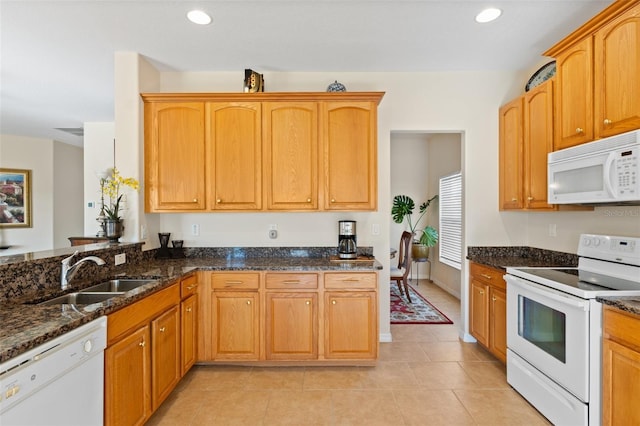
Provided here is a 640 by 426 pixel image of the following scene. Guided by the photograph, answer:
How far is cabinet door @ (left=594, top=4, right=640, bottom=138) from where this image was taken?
182 centimetres

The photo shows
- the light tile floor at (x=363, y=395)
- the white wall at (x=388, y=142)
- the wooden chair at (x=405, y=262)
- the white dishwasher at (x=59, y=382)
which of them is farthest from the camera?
the wooden chair at (x=405, y=262)

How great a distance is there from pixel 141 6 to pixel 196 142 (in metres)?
1.07

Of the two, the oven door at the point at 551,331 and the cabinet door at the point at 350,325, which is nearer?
the oven door at the point at 551,331

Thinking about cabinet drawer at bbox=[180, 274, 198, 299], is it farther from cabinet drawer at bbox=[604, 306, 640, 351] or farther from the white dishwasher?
cabinet drawer at bbox=[604, 306, 640, 351]

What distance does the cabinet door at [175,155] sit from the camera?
2891 mm

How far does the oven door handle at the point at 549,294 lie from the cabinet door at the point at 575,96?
1072 millimetres

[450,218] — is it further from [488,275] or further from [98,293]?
[98,293]

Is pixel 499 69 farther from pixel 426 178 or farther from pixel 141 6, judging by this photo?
pixel 141 6

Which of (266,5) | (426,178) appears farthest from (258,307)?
(426,178)

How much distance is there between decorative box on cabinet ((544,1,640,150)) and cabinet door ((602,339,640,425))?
50.4 inches

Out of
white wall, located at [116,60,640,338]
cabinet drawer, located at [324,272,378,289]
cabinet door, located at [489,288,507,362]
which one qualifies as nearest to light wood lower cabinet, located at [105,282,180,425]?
white wall, located at [116,60,640,338]

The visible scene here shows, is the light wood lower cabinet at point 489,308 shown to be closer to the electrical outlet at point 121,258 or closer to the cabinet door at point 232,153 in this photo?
the cabinet door at point 232,153

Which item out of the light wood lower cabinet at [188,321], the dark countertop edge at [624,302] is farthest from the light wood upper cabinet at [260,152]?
the dark countertop edge at [624,302]

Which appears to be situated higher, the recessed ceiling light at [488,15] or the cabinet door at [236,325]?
the recessed ceiling light at [488,15]
